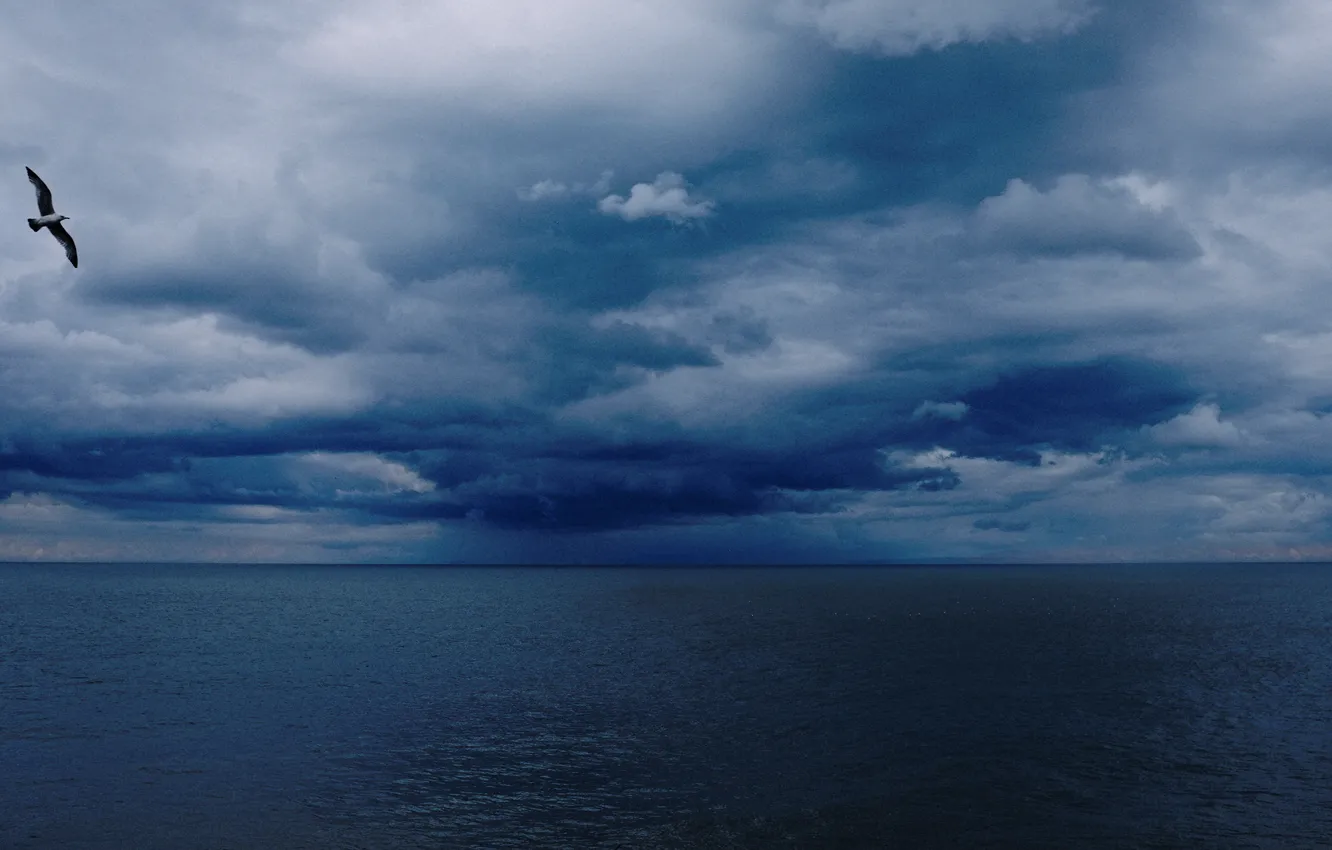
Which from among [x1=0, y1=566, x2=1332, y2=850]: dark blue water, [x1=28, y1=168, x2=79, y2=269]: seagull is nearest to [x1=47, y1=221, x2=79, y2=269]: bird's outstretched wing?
[x1=28, y1=168, x2=79, y2=269]: seagull

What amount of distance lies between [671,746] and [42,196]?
4404 cm

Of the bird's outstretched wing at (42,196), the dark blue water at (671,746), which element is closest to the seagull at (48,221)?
the bird's outstretched wing at (42,196)

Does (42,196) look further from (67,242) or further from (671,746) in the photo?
(671,746)

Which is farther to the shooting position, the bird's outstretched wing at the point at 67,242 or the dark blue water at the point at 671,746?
the dark blue water at the point at 671,746

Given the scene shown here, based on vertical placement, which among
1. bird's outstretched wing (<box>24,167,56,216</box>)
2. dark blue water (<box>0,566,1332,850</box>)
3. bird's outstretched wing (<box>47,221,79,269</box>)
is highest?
bird's outstretched wing (<box>24,167,56,216</box>)

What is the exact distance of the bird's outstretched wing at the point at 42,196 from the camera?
3421 centimetres

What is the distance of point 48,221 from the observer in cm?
3475

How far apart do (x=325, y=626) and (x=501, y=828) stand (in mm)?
127005

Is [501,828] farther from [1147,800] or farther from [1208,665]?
[1208,665]

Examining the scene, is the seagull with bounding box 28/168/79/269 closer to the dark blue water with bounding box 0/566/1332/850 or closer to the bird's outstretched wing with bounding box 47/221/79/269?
the bird's outstretched wing with bounding box 47/221/79/269

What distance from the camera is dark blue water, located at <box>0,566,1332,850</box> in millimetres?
41406

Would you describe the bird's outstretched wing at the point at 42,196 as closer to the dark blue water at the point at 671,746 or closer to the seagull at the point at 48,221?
the seagull at the point at 48,221

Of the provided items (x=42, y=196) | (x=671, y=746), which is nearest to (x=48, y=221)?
(x=42, y=196)

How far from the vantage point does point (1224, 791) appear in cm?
4622
